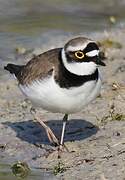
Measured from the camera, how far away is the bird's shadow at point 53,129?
30.3 feet

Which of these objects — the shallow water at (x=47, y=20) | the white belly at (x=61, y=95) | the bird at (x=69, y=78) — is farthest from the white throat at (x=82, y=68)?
the shallow water at (x=47, y=20)

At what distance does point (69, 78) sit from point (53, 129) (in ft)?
5.80

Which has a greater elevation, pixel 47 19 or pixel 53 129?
pixel 47 19

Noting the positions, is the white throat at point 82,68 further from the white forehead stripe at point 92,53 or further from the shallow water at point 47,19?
the shallow water at point 47,19

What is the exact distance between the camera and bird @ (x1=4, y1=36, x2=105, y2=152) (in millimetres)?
7898

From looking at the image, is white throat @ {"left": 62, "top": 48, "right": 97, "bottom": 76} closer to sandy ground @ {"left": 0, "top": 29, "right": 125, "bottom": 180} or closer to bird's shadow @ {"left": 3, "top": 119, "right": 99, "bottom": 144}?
sandy ground @ {"left": 0, "top": 29, "right": 125, "bottom": 180}

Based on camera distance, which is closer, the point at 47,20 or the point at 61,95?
the point at 61,95

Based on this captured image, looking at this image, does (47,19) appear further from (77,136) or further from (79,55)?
(79,55)

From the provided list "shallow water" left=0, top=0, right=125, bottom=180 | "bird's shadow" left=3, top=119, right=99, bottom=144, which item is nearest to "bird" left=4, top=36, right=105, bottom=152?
"bird's shadow" left=3, top=119, right=99, bottom=144

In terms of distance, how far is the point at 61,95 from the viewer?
795cm

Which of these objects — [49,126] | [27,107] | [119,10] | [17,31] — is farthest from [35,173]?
[119,10]

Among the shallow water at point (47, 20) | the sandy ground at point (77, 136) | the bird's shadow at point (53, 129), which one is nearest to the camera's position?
the sandy ground at point (77, 136)

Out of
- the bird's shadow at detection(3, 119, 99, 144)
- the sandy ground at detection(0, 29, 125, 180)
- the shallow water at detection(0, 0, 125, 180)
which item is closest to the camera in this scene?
the sandy ground at detection(0, 29, 125, 180)

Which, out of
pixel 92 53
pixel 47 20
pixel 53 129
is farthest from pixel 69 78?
pixel 47 20
